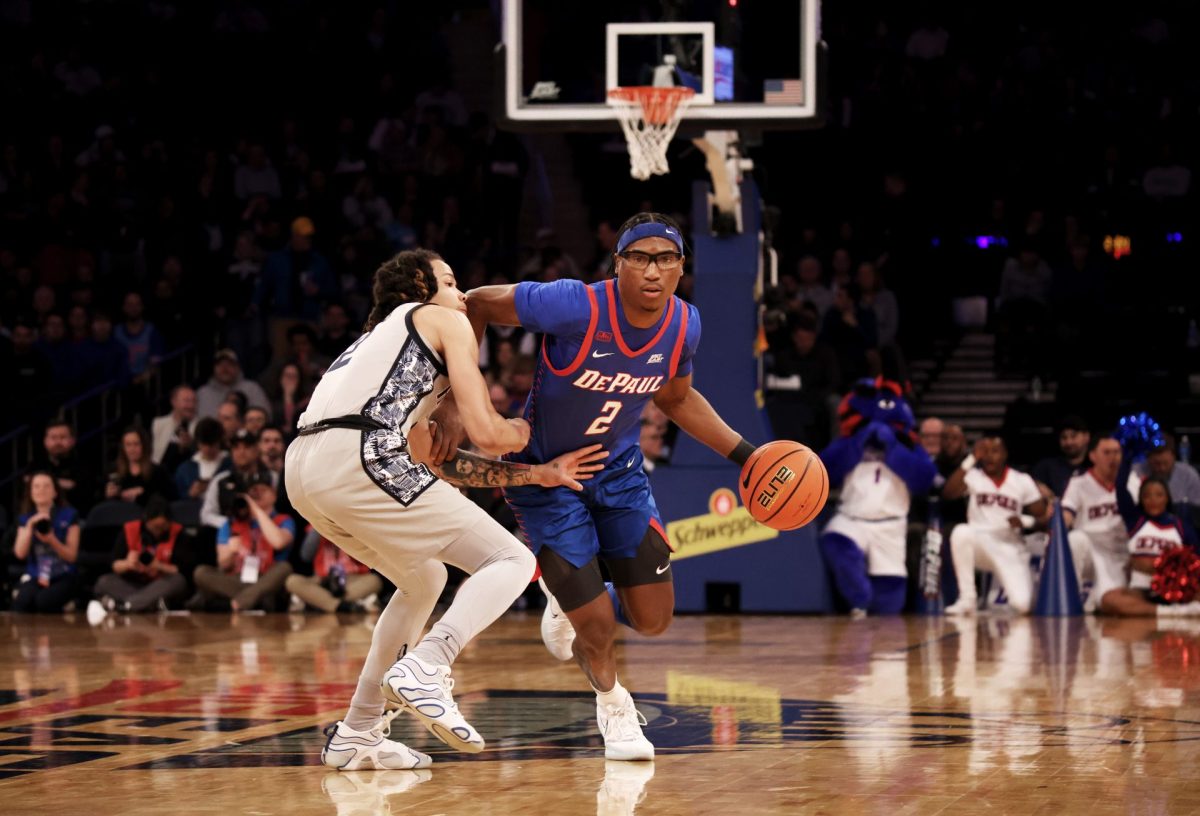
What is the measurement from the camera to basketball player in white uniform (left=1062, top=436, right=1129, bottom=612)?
13047mm

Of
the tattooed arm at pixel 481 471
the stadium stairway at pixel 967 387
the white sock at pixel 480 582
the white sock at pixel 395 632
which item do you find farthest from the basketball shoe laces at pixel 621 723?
the stadium stairway at pixel 967 387

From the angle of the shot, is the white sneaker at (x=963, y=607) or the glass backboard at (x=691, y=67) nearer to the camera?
the glass backboard at (x=691, y=67)

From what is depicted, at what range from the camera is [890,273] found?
17406mm

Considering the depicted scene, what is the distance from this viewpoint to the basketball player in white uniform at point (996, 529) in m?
13.0

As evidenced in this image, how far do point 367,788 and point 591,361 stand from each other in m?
1.65

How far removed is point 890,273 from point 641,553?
1142 centimetres

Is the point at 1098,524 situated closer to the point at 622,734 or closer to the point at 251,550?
the point at 251,550

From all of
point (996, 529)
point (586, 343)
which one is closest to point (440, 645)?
point (586, 343)

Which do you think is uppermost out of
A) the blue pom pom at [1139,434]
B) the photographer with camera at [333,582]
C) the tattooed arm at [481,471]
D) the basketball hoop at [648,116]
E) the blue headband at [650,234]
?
the basketball hoop at [648,116]

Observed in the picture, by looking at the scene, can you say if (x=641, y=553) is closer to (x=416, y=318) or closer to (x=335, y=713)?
(x=416, y=318)

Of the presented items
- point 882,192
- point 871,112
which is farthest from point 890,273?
point 871,112

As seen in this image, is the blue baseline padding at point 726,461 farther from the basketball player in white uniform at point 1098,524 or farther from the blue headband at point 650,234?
the blue headband at point 650,234

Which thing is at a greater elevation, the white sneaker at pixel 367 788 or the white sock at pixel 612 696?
the white sock at pixel 612 696

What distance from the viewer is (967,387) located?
17078 mm
